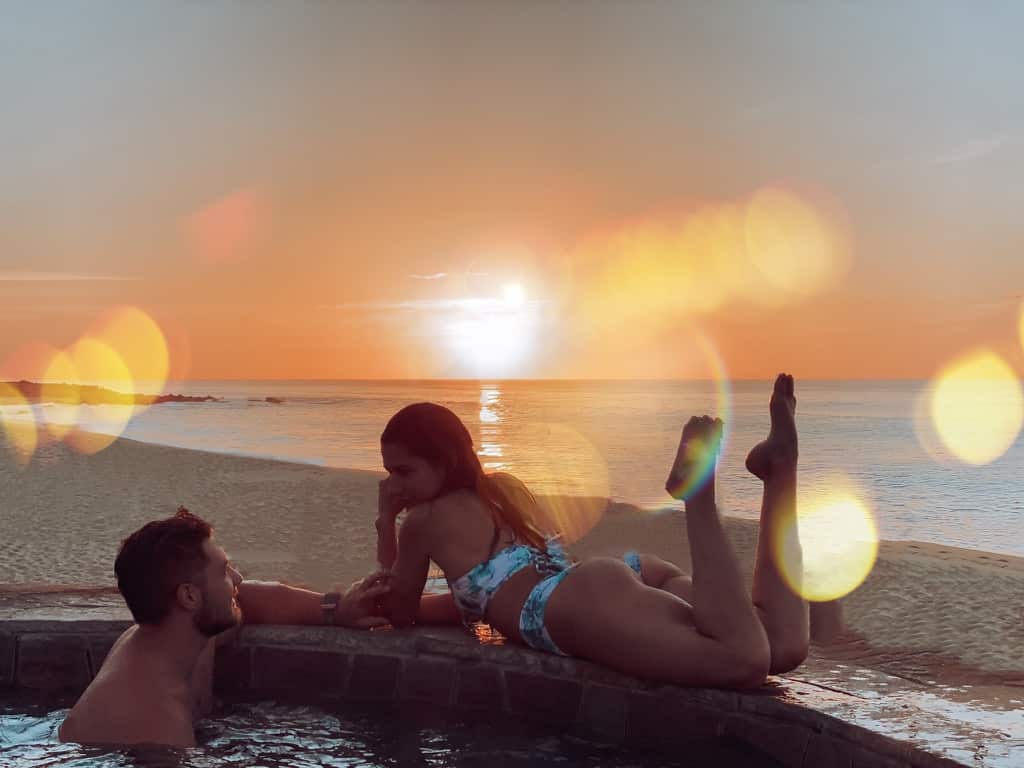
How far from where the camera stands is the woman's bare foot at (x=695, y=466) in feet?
11.4

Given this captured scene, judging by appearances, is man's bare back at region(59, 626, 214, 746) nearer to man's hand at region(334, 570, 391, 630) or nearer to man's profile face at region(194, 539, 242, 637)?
man's profile face at region(194, 539, 242, 637)

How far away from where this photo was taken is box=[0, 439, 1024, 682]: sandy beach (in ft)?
25.0

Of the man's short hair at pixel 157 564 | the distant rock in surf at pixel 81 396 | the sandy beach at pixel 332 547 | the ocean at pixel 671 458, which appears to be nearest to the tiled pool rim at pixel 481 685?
the man's short hair at pixel 157 564

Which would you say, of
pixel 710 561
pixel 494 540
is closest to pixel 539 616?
pixel 494 540

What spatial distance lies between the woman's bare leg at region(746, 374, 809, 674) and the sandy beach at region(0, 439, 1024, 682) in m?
3.15

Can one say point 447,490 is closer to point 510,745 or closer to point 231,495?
point 510,745

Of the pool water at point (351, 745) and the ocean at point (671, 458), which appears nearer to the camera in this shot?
the pool water at point (351, 745)

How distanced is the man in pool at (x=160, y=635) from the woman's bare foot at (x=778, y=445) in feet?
6.89

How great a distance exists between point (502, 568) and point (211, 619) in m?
1.15

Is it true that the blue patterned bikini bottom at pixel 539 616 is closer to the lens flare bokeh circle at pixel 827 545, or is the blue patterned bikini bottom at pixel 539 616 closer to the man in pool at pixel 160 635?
the lens flare bokeh circle at pixel 827 545

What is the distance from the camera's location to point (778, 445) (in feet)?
12.7

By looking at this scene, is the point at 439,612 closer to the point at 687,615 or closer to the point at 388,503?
the point at 388,503

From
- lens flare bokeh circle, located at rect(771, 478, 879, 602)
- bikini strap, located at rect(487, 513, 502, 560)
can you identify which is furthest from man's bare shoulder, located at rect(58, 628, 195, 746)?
lens flare bokeh circle, located at rect(771, 478, 879, 602)

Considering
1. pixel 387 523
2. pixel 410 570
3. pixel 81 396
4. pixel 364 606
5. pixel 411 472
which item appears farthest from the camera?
pixel 81 396
